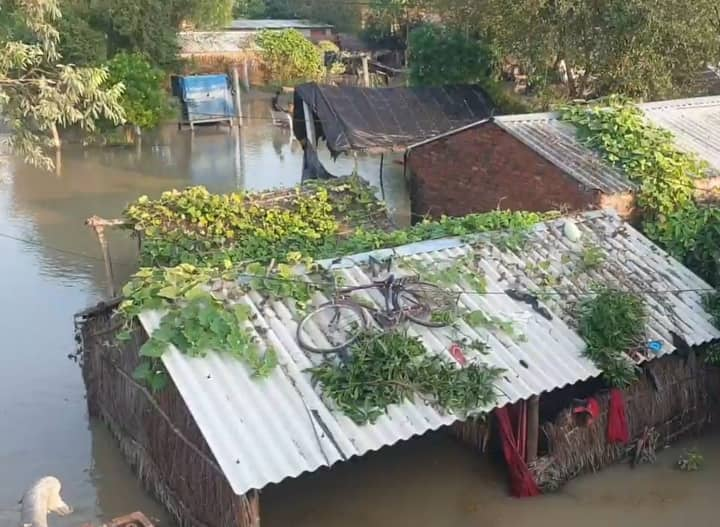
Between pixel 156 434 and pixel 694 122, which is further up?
pixel 694 122

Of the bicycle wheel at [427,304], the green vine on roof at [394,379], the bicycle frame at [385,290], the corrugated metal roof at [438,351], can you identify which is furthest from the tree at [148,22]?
the green vine on roof at [394,379]

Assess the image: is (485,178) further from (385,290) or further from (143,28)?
(143,28)

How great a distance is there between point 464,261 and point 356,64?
27106 mm

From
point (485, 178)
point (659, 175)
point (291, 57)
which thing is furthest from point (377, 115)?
point (291, 57)

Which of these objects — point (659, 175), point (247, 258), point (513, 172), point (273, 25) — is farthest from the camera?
point (273, 25)

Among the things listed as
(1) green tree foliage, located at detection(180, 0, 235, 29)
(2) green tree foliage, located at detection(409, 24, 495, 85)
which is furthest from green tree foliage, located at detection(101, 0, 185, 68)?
(2) green tree foliage, located at detection(409, 24, 495, 85)

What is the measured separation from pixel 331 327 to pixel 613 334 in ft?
8.33

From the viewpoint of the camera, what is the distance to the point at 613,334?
763 cm

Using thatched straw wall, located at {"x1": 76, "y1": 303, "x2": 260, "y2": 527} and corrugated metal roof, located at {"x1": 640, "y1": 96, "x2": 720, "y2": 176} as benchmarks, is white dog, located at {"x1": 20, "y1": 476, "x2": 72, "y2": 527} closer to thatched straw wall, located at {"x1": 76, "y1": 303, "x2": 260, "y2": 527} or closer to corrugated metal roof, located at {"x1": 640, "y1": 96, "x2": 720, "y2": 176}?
thatched straw wall, located at {"x1": 76, "y1": 303, "x2": 260, "y2": 527}

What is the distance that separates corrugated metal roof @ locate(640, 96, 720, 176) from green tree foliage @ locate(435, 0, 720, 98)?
1973mm

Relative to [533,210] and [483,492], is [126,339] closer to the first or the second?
[483,492]

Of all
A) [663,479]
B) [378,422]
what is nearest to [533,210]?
[663,479]

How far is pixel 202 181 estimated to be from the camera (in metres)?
20.3

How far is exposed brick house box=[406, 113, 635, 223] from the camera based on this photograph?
34.4ft
